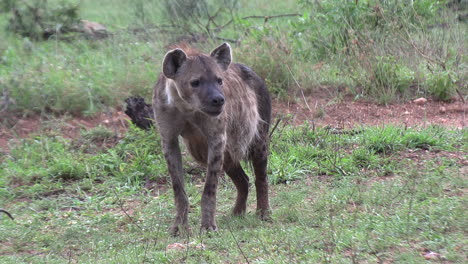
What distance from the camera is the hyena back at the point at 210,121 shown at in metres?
4.18

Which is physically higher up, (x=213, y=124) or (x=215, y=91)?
(x=215, y=91)

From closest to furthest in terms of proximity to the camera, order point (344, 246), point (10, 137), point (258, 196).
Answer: point (344, 246)
point (258, 196)
point (10, 137)

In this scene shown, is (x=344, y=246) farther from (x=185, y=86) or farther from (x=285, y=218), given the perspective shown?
(x=185, y=86)

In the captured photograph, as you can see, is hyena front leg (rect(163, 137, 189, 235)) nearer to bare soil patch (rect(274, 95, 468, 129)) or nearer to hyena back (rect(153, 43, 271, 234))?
hyena back (rect(153, 43, 271, 234))

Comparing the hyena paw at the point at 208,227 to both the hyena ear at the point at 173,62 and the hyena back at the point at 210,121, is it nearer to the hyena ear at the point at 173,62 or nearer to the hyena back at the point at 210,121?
the hyena back at the point at 210,121

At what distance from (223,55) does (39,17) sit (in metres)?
5.74

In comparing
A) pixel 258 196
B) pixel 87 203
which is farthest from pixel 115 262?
pixel 87 203

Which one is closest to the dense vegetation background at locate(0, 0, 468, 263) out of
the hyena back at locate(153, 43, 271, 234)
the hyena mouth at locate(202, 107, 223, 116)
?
the hyena back at locate(153, 43, 271, 234)

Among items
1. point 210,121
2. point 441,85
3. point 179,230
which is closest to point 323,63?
point 441,85

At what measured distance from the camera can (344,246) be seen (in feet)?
11.0

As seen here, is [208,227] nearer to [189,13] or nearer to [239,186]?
[239,186]

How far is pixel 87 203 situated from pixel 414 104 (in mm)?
3965

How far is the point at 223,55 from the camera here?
176 inches

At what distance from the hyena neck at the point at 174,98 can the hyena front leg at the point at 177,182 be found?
256 millimetres
